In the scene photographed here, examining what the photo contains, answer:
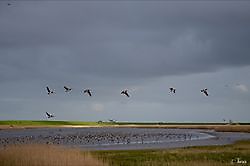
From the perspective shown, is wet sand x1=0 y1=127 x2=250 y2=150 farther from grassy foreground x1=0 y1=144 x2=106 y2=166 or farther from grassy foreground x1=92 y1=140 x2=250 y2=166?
grassy foreground x1=0 y1=144 x2=106 y2=166

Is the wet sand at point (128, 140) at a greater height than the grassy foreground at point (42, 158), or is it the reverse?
the wet sand at point (128, 140)

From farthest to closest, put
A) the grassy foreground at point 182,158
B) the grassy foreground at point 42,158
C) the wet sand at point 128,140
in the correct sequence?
1. the wet sand at point 128,140
2. the grassy foreground at point 182,158
3. the grassy foreground at point 42,158

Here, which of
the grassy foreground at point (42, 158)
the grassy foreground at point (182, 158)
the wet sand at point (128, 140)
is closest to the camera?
the grassy foreground at point (42, 158)

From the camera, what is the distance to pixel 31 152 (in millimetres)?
31969

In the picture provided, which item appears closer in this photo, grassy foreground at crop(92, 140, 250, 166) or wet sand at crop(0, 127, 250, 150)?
grassy foreground at crop(92, 140, 250, 166)

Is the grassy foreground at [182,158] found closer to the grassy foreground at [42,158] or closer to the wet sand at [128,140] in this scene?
the grassy foreground at [42,158]

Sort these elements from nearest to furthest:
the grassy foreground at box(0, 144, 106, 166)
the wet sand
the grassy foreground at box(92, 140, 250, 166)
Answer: the grassy foreground at box(0, 144, 106, 166) < the grassy foreground at box(92, 140, 250, 166) < the wet sand

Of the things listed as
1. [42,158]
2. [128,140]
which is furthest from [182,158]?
[128,140]

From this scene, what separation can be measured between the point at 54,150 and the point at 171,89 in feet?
33.3

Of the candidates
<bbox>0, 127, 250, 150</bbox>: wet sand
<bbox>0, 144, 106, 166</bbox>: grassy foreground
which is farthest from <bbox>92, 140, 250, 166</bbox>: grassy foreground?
<bbox>0, 127, 250, 150</bbox>: wet sand

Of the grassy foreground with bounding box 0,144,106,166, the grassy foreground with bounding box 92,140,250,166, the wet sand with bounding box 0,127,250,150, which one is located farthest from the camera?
the wet sand with bounding box 0,127,250,150

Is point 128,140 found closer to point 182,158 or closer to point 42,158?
point 182,158

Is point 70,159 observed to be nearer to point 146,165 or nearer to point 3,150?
point 3,150

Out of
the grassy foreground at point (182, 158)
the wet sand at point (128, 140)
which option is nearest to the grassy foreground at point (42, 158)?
the grassy foreground at point (182, 158)
